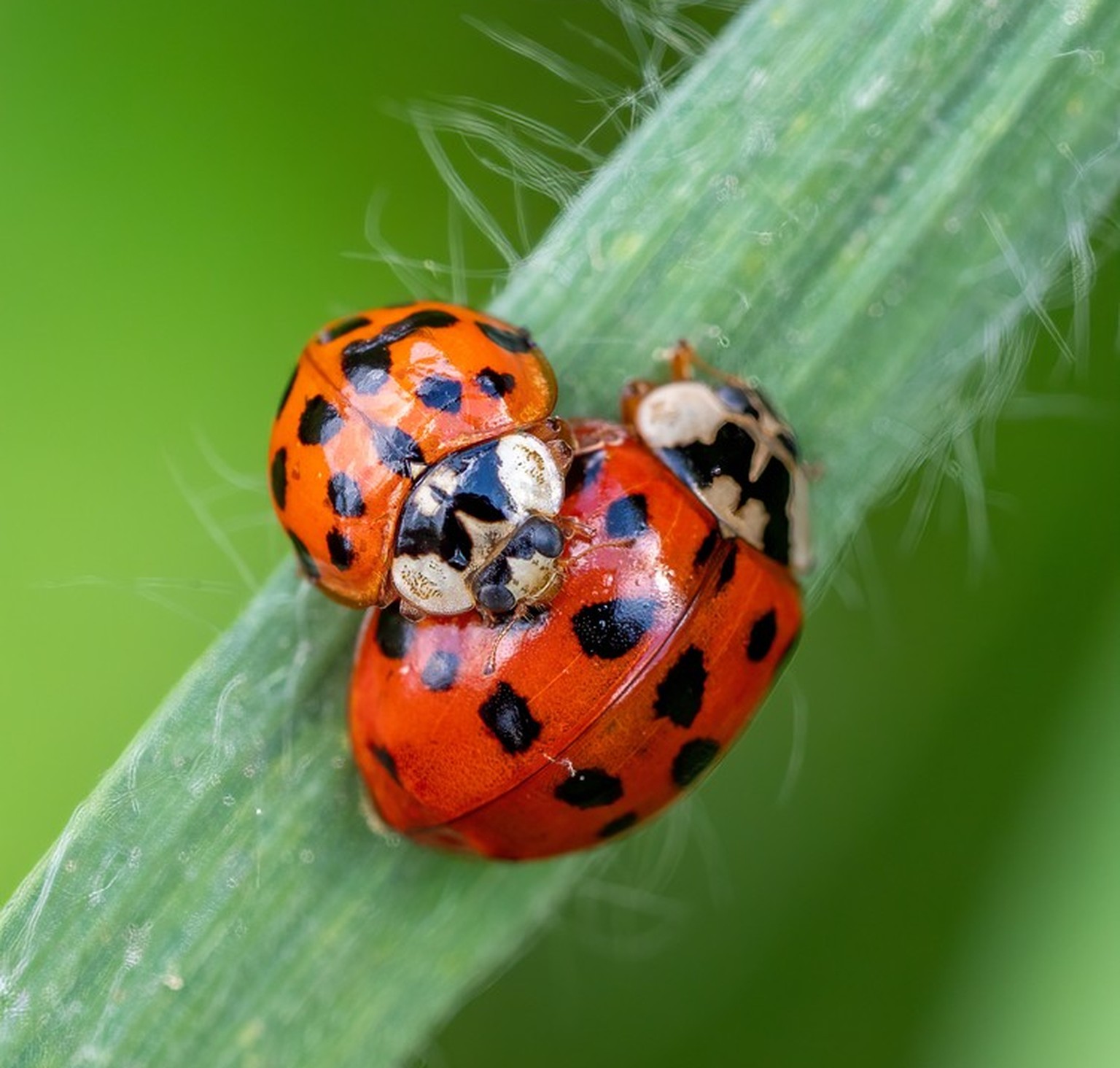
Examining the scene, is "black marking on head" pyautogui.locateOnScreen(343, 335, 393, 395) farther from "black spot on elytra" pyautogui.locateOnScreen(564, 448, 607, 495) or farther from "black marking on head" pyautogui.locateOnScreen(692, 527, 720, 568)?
"black marking on head" pyautogui.locateOnScreen(692, 527, 720, 568)

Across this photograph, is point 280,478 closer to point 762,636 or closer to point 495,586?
point 495,586

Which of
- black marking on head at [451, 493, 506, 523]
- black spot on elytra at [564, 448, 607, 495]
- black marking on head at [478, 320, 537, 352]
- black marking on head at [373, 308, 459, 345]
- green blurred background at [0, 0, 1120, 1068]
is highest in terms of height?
black marking on head at [478, 320, 537, 352]

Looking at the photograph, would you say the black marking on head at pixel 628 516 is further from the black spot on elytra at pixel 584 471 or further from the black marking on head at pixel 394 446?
the black marking on head at pixel 394 446

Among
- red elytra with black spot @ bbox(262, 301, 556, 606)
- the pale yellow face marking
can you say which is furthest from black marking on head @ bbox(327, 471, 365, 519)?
the pale yellow face marking

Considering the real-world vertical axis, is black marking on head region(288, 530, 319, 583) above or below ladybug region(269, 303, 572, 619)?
below

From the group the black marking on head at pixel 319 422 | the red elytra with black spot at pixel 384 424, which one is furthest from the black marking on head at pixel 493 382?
the black marking on head at pixel 319 422

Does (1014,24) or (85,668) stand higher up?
(1014,24)

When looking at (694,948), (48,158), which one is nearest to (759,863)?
(694,948)

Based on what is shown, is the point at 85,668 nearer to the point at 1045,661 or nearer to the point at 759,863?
the point at 759,863
